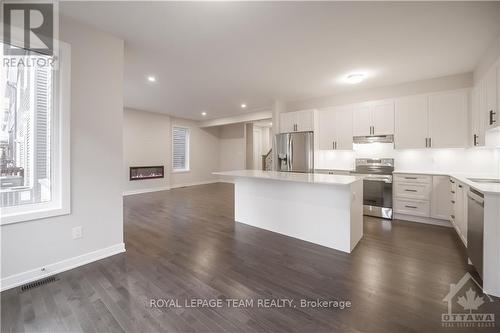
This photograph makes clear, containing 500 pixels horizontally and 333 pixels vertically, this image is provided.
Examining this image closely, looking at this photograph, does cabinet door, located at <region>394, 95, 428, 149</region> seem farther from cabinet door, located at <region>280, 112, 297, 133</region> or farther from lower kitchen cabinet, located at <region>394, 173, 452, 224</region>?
cabinet door, located at <region>280, 112, 297, 133</region>

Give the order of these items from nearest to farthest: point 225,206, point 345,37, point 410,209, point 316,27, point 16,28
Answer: point 16,28
point 316,27
point 345,37
point 410,209
point 225,206

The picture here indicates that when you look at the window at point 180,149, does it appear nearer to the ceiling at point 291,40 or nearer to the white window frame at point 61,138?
the ceiling at point 291,40

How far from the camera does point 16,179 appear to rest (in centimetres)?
218

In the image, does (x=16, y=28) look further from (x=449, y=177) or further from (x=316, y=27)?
(x=449, y=177)

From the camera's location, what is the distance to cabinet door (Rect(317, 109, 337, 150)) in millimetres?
5105

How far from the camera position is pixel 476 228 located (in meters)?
2.20

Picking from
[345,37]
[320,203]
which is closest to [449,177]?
[320,203]

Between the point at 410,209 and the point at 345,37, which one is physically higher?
the point at 345,37

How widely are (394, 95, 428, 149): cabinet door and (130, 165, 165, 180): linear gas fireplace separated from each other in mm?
7117

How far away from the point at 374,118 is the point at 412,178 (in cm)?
141

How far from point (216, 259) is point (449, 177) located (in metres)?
4.10

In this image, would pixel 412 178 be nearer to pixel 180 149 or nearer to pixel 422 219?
pixel 422 219

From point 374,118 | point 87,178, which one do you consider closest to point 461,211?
point 374,118
